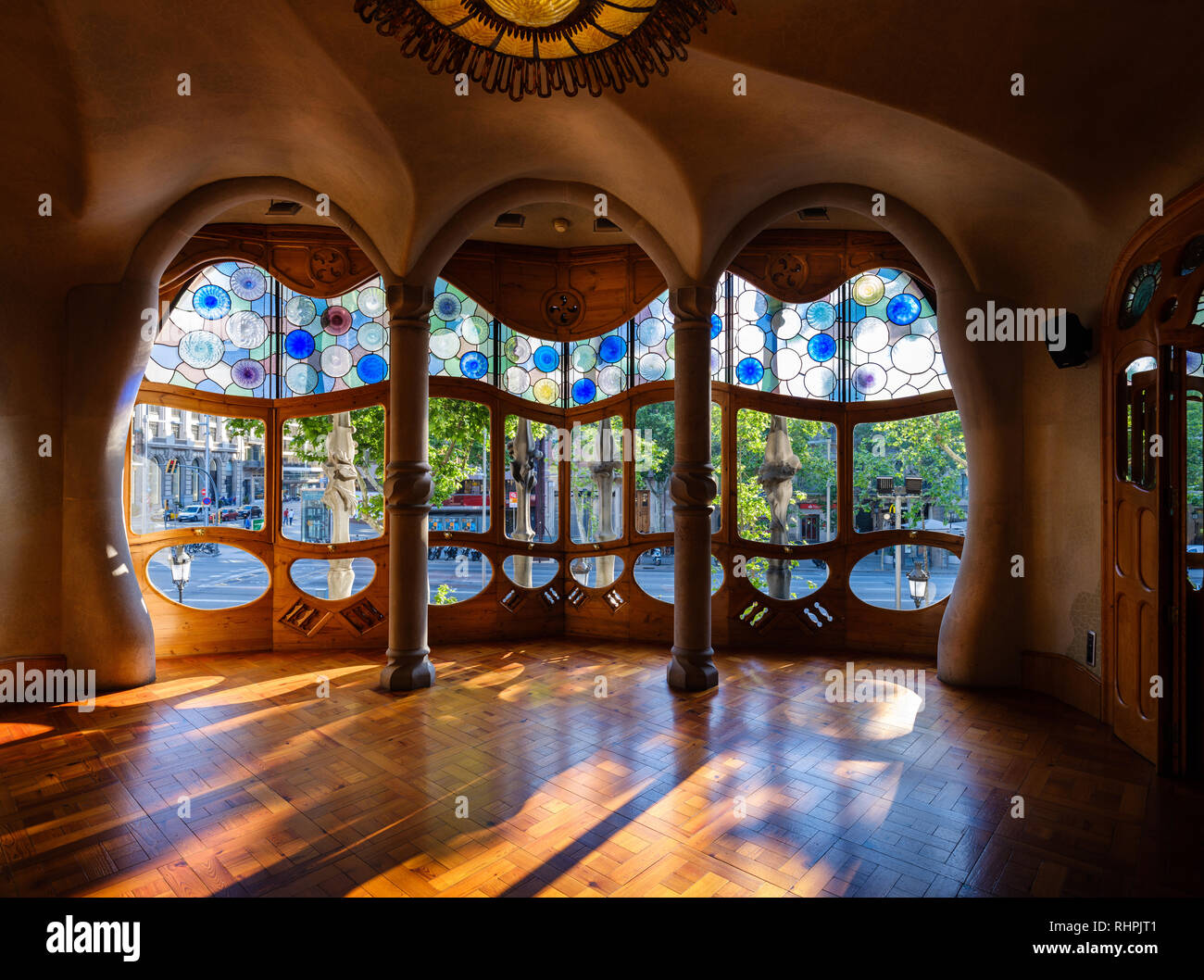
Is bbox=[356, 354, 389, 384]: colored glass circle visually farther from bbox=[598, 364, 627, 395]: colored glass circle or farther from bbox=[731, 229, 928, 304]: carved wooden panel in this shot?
bbox=[731, 229, 928, 304]: carved wooden panel

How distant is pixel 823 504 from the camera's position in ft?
23.6

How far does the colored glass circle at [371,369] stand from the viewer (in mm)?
7191

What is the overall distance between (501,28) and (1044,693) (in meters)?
5.92

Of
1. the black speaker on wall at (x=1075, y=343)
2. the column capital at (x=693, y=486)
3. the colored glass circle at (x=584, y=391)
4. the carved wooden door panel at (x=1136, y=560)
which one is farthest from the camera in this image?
the colored glass circle at (x=584, y=391)

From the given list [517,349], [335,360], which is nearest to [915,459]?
[517,349]

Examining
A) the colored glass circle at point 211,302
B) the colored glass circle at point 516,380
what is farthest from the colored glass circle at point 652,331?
the colored glass circle at point 211,302

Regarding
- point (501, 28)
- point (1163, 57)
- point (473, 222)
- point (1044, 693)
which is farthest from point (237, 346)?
point (1044, 693)

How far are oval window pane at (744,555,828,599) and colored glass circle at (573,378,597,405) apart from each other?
8.16 ft

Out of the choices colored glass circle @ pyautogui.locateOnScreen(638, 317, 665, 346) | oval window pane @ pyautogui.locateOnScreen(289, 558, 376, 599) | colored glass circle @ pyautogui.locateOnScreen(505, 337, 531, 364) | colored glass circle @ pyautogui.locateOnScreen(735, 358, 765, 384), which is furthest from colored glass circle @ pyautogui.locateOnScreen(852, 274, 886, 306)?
oval window pane @ pyautogui.locateOnScreen(289, 558, 376, 599)

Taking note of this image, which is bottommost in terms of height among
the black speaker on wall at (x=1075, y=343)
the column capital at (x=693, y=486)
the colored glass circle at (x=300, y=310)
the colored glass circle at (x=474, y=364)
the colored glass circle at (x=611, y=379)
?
the column capital at (x=693, y=486)

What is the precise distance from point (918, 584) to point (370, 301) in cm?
625

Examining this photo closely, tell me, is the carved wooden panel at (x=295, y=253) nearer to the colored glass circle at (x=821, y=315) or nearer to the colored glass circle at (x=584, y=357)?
the colored glass circle at (x=584, y=357)

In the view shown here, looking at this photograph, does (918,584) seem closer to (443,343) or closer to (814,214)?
(814,214)

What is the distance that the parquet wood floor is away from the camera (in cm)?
292
